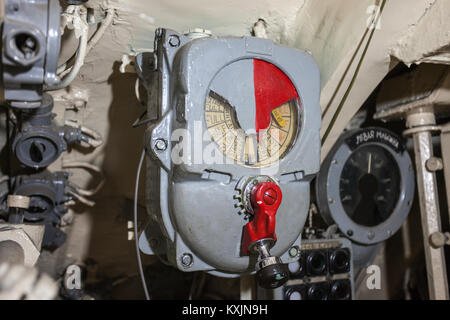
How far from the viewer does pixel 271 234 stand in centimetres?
81

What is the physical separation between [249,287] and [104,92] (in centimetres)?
83

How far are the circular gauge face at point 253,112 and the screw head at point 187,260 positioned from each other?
0.25m

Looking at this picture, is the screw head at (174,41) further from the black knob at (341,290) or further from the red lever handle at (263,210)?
the black knob at (341,290)

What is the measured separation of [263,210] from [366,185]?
2.25 feet

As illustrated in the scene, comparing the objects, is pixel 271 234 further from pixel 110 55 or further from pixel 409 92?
pixel 409 92

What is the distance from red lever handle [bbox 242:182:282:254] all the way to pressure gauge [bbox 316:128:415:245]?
50 cm

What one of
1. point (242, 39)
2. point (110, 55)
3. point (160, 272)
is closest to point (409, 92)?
point (242, 39)

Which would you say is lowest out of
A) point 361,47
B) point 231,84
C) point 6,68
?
point 6,68

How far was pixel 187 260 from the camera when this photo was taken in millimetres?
833

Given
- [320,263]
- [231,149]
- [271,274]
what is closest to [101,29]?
[231,149]

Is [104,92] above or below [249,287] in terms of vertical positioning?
above

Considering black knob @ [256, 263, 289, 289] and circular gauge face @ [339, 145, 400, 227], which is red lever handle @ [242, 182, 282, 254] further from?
circular gauge face @ [339, 145, 400, 227]

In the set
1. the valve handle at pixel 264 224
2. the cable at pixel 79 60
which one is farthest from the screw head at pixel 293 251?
the cable at pixel 79 60

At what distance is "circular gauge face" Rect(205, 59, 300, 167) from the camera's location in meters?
0.84
